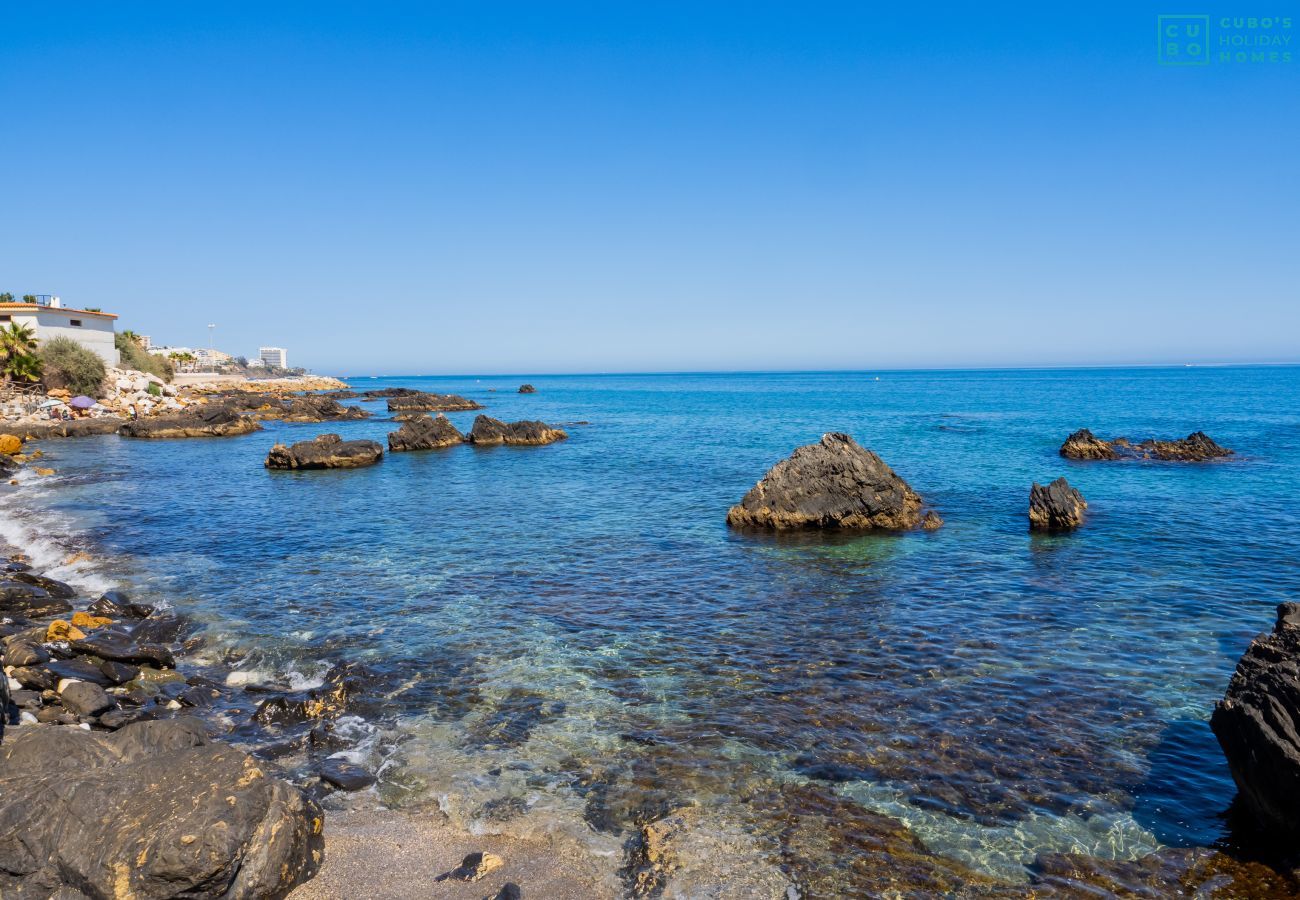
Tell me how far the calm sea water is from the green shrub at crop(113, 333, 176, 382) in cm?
6245

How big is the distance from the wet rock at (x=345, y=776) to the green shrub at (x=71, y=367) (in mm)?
79725

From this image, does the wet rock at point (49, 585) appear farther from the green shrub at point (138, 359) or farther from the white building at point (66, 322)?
the green shrub at point (138, 359)

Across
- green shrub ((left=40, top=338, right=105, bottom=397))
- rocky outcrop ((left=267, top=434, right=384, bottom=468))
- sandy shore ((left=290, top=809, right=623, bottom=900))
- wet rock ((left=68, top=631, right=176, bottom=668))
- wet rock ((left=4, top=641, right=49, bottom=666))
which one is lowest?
sandy shore ((left=290, top=809, right=623, bottom=900))

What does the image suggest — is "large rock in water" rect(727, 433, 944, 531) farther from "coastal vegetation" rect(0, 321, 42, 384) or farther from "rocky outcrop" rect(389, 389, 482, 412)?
"rocky outcrop" rect(389, 389, 482, 412)

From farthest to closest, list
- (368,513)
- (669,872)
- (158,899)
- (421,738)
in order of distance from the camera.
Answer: (368,513), (421,738), (669,872), (158,899)

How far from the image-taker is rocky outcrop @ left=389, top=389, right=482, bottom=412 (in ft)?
348

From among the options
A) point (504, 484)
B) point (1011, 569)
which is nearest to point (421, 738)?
point (1011, 569)

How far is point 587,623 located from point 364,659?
17.6ft

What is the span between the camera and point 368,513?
34.2 meters

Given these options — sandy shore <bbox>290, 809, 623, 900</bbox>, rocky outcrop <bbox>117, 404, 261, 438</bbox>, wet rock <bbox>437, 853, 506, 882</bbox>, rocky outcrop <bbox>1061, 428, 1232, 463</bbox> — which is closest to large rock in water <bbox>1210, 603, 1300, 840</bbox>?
sandy shore <bbox>290, 809, 623, 900</bbox>

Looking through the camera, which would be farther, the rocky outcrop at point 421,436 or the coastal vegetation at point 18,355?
the coastal vegetation at point 18,355

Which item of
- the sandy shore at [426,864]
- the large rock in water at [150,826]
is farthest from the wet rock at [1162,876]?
the large rock in water at [150,826]

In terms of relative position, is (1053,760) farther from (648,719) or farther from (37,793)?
(37,793)

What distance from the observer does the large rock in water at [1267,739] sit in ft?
30.2
